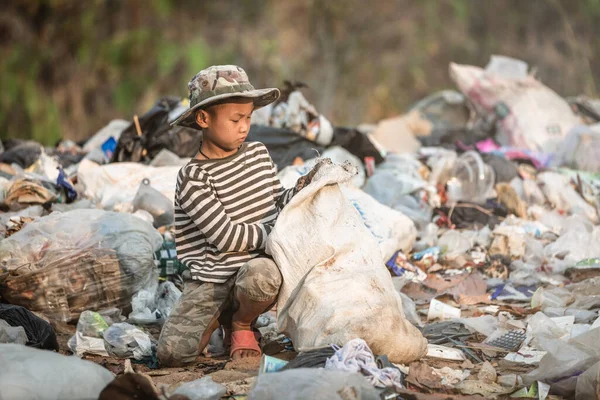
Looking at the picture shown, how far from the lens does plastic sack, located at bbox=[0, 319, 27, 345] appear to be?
9.86 feet

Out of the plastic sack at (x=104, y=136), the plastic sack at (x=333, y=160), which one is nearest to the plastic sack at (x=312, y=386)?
the plastic sack at (x=333, y=160)

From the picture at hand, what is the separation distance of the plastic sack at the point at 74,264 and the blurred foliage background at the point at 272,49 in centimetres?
696

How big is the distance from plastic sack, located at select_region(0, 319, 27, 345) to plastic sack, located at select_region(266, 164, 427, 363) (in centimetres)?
96

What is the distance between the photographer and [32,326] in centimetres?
313

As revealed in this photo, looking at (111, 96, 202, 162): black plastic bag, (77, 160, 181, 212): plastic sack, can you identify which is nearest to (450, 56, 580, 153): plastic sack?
(111, 96, 202, 162): black plastic bag

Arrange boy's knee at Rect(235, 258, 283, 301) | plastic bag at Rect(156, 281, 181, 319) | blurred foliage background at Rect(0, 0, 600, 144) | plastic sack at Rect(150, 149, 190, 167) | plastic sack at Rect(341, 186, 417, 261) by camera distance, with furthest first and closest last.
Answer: blurred foliage background at Rect(0, 0, 600, 144) → plastic sack at Rect(150, 149, 190, 167) → plastic sack at Rect(341, 186, 417, 261) → plastic bag at Rect(156, 281, 181, 319) → boy's knee at Rect(235, 258, 283, 301)

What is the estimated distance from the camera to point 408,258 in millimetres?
4668

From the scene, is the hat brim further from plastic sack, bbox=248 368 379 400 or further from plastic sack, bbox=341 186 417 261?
plastic sack, bbox=341 186 417 261

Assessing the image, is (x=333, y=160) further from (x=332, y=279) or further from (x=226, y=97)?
(x=332, y=279)

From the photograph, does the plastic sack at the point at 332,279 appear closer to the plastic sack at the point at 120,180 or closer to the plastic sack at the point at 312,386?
the plastic sack at the point at 312,386

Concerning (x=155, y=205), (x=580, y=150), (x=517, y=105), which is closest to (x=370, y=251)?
(x=155, y=205)

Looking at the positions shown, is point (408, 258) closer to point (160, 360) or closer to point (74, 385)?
point (160, 360)

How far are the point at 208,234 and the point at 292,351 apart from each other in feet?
1.79

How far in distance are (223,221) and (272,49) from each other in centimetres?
1030
